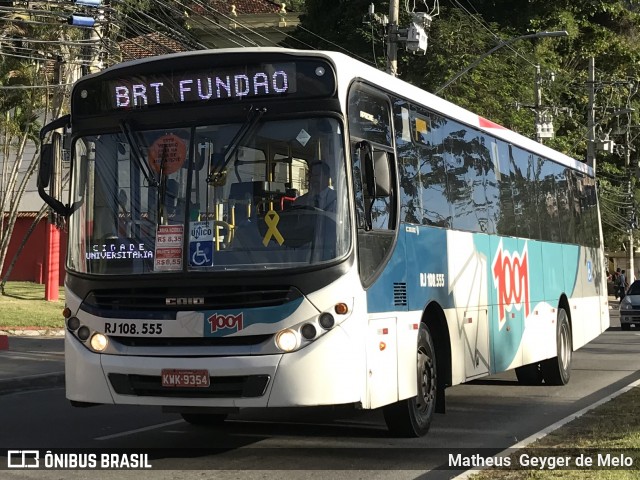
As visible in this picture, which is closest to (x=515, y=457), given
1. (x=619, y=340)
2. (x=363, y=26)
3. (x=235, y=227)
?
(x=235, y=227)

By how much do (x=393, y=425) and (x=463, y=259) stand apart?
2.49 meters

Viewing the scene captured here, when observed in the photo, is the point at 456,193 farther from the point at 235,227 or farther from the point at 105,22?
the point at 105,22

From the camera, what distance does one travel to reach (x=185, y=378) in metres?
8.72

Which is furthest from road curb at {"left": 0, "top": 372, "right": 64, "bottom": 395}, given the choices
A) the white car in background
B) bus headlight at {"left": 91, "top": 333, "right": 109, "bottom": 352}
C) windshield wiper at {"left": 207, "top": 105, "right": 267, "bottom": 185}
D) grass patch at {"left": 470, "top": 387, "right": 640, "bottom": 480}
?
the white car in background

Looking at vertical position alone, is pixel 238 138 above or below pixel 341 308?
above

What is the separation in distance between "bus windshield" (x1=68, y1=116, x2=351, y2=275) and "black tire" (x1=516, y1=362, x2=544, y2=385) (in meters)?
8.11

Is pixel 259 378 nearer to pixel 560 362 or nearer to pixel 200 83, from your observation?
pixel 200 83

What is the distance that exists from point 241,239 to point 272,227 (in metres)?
0.27

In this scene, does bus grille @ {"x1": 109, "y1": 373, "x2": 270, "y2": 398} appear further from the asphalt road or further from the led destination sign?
the led destination sign

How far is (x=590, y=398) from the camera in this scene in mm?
14344

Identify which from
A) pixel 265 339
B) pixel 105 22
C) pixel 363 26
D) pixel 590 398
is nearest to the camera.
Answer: pixel 265 339

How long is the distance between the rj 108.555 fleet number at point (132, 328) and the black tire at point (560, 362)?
333 inches

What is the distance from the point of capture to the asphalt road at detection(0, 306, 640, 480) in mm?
8906

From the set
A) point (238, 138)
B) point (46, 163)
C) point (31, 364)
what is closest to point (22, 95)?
point (31, 364)
